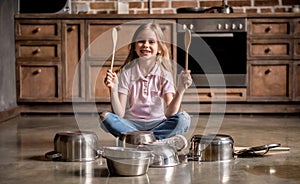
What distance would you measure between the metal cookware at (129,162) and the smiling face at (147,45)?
772 mm

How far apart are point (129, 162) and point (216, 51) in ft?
8.09

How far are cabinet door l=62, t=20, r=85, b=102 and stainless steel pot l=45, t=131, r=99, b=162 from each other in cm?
192

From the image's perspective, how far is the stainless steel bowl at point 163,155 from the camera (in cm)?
215

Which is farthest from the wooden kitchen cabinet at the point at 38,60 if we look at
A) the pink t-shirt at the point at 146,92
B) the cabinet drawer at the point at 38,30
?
the pink t-shirt at the point at 146,92

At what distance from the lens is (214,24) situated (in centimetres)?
417

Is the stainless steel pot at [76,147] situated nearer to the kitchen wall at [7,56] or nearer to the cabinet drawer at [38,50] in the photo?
the kitchen wall at [7,56]

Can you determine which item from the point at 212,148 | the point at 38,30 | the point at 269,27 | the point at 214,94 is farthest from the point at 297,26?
the point at 212,148

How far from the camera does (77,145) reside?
2277 mm

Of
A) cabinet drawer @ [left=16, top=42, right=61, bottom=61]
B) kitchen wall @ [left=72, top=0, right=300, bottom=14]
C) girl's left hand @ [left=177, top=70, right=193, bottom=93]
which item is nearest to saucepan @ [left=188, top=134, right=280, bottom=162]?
girl's left hand @ [left=177, top=70, right=193, bottom=93]

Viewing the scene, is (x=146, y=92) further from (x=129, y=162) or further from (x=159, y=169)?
(x=129, y=162)

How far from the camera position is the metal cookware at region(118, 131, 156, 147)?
2.30m

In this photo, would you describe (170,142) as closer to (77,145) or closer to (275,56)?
(77,145)

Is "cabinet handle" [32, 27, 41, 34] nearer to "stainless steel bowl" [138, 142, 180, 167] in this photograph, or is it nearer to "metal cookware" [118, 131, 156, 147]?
"metal cookware" [118, 131, 156, 147]

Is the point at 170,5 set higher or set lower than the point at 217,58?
higher
